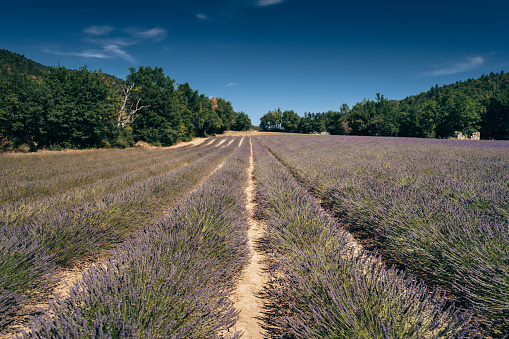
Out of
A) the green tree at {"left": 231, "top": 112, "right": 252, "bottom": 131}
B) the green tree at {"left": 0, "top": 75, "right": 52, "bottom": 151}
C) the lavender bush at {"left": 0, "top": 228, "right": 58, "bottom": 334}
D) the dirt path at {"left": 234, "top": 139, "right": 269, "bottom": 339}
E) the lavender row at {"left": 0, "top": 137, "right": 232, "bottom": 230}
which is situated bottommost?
the dirt path at {"left": 234, "top": 139, "right": 269, "bottom": 339}

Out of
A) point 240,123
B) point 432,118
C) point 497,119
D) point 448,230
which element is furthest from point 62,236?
point 240,123

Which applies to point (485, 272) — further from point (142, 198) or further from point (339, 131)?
point (339, 131)

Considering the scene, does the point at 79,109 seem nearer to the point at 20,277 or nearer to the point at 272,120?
the point at 20,277

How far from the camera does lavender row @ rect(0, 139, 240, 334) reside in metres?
1.82

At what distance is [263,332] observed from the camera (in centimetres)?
170

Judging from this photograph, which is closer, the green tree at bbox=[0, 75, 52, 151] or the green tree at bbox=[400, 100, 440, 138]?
the green tree at bbox=[0, 75, 52, 151]

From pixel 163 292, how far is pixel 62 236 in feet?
6.72

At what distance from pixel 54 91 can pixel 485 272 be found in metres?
24.3

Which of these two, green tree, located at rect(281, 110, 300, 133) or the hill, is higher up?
the hill

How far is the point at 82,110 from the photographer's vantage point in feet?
53.6

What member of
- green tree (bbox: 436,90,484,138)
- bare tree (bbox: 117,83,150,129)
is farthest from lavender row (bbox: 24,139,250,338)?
green tree (bbox: 436,90,484,138)

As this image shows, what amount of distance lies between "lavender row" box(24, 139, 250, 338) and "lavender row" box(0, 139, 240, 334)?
1.46 feet

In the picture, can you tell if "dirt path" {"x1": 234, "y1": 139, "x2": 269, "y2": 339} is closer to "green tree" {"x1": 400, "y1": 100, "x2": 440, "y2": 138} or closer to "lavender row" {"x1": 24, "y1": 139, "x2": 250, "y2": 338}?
"lavender row" {"x1": 24, "y1": 139, "x2": 250, "y2": 338}

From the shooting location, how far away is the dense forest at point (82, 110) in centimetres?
1405
